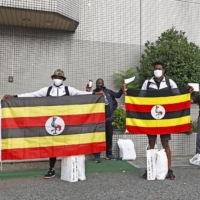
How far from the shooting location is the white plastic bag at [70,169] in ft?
15.4

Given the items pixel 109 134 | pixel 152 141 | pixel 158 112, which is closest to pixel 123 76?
pixel 109 134

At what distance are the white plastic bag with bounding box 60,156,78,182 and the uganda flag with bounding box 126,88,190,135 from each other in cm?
123

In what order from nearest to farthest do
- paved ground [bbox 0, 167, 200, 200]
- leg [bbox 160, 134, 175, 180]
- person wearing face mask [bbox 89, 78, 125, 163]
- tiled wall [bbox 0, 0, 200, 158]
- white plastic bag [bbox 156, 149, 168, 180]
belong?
paved ground [bbox 0, 167, 200, 200] → white plastic bag [bbox 156, 149, 168, 180] → leg [bbox 160, 134, 175, 180] → person wearing face mask [bbox 89, 78, 125, 163] → tiled wall [bbox 0, 0, 200, 158]

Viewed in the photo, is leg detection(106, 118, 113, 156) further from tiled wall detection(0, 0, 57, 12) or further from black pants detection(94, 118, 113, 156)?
tiled wall detection(0, 0, 57, 12)

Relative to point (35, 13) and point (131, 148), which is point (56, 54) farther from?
point (131, 148)

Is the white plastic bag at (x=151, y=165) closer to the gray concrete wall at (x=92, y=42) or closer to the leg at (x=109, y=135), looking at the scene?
the leg at (x=109, y=135)

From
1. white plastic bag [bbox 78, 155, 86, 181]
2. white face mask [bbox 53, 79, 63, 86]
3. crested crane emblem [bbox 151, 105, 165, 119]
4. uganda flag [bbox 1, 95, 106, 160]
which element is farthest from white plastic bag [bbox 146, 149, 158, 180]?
white face mask [bbox 53, 79, 63, 86]

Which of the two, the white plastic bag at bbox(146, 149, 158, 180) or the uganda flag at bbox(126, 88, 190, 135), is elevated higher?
the uganda flag at bbox(126, 88, 190, 135)

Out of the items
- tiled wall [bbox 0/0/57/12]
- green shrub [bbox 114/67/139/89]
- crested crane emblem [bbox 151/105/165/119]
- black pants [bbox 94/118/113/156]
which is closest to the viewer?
crested crane emblem [bbox 151/105/165/119]

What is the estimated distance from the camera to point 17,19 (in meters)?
8.14

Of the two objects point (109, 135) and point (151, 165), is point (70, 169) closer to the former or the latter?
point (151, 165)

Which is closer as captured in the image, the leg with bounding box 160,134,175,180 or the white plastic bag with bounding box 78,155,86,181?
the white plastic bag with bounding box 78,155,86,181

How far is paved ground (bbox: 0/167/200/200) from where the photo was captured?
13.1 feet

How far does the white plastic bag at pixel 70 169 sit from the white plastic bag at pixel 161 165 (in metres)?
1.42
